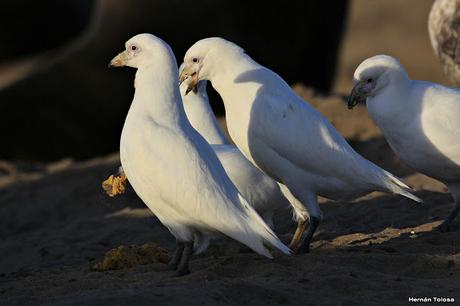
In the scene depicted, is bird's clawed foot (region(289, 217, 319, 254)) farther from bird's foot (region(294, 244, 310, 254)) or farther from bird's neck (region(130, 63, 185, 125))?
bird's neck (region(130, 63, 185, 125))

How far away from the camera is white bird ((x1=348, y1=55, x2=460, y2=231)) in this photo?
779cm

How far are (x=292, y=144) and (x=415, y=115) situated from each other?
3.06 feet

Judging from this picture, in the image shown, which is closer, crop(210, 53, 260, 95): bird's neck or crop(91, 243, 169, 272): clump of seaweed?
crop(91, 243, 169, 272): clump of seaweed

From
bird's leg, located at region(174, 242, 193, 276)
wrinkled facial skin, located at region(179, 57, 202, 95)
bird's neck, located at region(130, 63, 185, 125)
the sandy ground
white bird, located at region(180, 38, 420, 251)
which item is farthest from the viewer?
wrinkled facial skin, located at region(179, 57, 202, 95)

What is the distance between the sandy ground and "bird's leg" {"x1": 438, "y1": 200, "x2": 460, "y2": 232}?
10 centimetres

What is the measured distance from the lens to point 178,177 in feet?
22.3

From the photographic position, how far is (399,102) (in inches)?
312

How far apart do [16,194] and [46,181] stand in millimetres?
486

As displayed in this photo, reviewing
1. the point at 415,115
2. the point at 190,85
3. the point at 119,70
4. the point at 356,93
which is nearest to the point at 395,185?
the point at 415,115

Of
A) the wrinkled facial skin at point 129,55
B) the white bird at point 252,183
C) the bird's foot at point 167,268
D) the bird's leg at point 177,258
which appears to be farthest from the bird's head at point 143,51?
the bird's foot at point 167,268

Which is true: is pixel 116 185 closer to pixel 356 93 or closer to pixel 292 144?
pixel 292 144

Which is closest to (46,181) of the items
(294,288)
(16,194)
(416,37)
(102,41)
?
(16,194)

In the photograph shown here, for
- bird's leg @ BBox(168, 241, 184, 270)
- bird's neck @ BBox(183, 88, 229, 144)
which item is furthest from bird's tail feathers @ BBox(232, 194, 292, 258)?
bird's neck @ BBox(183, 88, 229, 144)

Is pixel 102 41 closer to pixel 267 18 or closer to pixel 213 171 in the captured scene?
pixel 267 18
